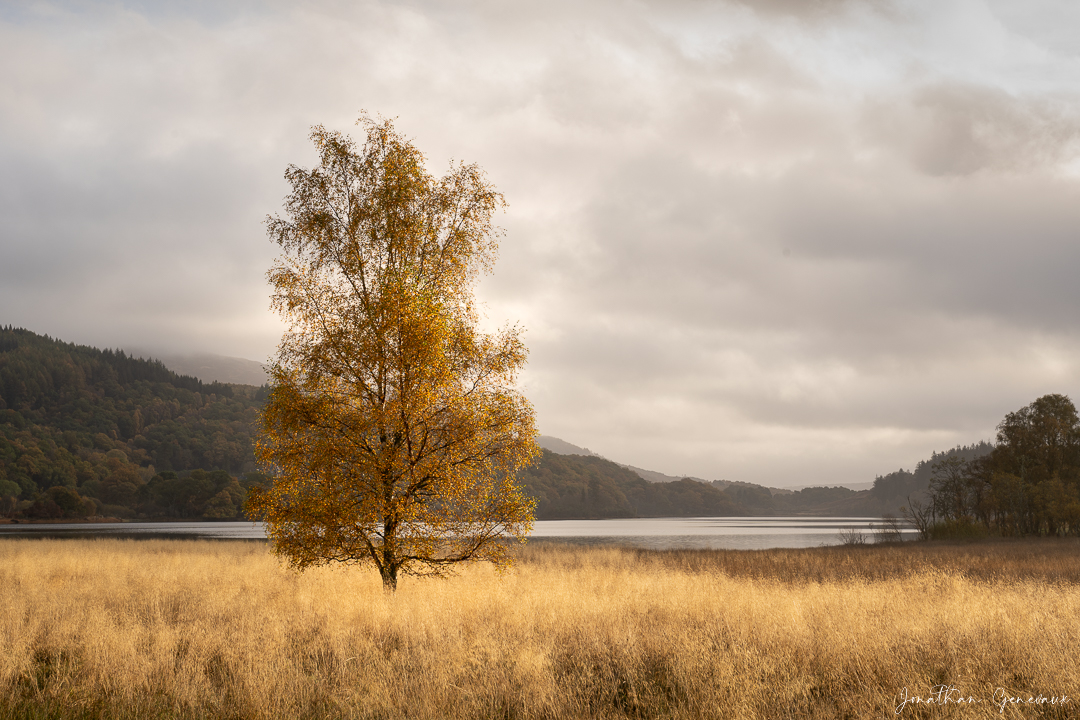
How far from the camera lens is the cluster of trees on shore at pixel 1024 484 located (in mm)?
60250

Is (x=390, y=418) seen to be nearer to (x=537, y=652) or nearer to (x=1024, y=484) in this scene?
(x=537, y=652)

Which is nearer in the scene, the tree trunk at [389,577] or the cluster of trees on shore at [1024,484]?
the tree trunk at [389,577]

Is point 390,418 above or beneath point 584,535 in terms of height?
above

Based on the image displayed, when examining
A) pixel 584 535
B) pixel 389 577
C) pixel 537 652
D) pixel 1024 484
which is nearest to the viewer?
pixel 537 652

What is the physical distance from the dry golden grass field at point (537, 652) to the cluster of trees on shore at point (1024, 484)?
169 feet

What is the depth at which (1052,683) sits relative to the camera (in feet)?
27.5

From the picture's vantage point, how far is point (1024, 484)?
63562mm

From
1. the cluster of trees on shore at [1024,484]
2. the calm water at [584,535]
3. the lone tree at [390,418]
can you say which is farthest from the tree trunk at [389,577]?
the cluster of trees on shore at [1024,484]

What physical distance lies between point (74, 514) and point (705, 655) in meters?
153

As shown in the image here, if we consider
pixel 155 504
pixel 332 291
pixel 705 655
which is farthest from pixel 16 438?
pixel 705 655

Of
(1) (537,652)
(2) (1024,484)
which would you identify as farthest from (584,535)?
(1) (537,652)

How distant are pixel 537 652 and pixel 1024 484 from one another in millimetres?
71410

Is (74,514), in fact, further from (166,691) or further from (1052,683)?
(1052,683)

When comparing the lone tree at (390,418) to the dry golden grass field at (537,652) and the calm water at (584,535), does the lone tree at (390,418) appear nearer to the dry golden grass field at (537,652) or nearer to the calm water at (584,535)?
the dry golden grass field at (537,652)
